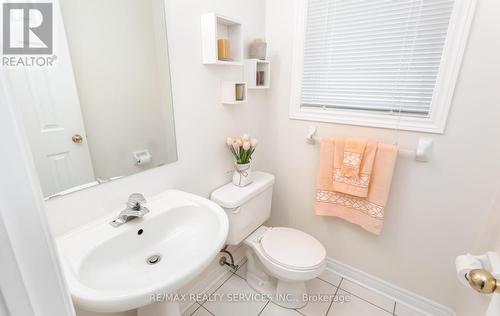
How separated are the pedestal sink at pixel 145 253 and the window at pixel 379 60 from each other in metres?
1.01

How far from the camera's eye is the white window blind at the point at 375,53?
121cm

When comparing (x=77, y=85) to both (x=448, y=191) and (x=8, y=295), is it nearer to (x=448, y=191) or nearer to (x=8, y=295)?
(x=8, y=295)

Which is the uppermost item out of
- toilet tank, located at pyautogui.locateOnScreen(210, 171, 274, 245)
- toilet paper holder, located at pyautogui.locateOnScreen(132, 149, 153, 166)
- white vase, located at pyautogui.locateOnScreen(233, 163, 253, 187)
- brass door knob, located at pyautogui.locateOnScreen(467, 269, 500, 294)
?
toilet paper holder, located at pyautogui.locateOnScreen(132, 149, 153, 166)

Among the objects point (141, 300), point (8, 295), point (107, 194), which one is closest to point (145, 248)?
point (107, 194)

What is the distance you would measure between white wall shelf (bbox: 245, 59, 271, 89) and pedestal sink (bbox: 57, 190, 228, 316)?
2.68 ft

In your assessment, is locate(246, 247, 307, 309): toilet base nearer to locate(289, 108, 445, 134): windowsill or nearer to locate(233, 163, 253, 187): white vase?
locate(233, 163, 253, 187): white vase

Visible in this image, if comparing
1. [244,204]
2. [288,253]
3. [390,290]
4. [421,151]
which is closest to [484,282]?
[421,151]

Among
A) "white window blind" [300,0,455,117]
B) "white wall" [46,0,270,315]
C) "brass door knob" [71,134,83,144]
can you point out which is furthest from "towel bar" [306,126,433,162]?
"brass door knob" [71,134,83,144]

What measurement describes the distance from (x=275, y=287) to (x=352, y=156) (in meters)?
1.01

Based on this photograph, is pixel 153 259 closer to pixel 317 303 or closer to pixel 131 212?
pixel 131 212

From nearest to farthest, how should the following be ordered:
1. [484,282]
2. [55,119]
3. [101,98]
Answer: [484,282] < [55,119] < [101,98]

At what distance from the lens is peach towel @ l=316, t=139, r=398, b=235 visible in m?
1.36

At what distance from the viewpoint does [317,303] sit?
1.59 m

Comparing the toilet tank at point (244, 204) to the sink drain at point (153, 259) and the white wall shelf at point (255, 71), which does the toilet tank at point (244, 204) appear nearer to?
the sink drain at point (153, 259)
